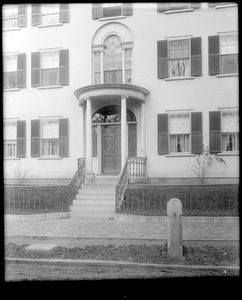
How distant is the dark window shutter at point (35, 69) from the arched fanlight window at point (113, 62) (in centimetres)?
266

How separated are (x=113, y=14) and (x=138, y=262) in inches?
496

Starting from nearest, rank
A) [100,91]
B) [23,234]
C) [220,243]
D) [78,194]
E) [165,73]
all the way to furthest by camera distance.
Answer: [220,243] → [23,234] → [78,194] → [100,91] → [165,73]

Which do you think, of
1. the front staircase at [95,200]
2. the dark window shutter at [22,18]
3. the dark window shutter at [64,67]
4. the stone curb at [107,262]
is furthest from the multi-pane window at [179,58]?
the stone curb at [107,262]

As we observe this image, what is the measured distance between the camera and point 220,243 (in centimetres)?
732

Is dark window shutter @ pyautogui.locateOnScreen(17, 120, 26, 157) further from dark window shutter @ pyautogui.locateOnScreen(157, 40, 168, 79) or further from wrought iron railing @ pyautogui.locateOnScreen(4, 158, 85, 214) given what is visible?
dark window shutter @ pyautogui.locateOnScreen(157, 40, 168, 79)

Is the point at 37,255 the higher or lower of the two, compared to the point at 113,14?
lower

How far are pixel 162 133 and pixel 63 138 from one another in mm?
4336

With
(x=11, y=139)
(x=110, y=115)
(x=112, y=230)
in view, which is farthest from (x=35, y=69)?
(x=112, y=230)

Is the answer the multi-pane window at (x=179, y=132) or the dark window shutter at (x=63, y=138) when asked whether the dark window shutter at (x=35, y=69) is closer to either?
the dark window shutter at (x=63, y=138)

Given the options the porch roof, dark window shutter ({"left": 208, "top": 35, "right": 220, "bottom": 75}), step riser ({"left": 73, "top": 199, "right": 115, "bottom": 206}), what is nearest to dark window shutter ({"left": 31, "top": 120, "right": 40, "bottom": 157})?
the porch roof

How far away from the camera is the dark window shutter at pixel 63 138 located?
16.1 m

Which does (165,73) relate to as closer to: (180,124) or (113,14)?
(180,124)

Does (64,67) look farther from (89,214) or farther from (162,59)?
(89,214)

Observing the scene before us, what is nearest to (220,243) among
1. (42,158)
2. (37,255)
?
(37,255)
